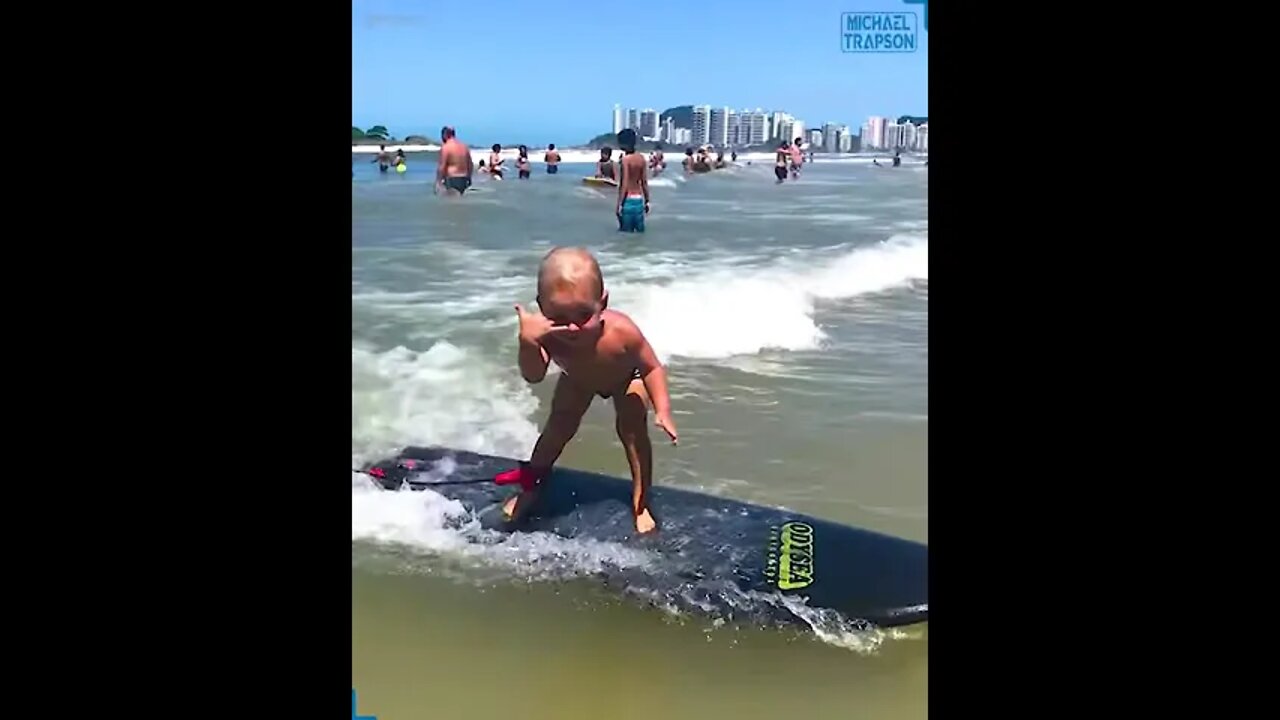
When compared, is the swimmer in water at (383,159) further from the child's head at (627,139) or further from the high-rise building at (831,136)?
the high-rise building at (831,136)

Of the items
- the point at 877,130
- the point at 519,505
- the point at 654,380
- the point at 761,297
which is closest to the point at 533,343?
the point at 654,380

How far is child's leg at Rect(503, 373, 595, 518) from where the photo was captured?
2623mm

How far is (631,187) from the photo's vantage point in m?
2.85

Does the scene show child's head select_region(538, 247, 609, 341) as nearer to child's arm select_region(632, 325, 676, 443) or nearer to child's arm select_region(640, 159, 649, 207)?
child's arm select_region(632, 325, 676, 443)

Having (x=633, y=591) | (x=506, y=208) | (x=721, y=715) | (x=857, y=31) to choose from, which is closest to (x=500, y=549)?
(x=633, y=591)

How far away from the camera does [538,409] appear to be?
2664mm

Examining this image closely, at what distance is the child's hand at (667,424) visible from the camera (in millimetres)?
2590

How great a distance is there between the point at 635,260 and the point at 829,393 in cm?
61

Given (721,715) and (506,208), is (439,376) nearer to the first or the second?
(506,208)

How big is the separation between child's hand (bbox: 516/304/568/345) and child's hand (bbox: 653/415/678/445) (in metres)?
0.32

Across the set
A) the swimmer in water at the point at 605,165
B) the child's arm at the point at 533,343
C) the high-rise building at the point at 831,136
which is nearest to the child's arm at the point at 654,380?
the child's arm at the point at 533,343

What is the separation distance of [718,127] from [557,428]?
89 cm

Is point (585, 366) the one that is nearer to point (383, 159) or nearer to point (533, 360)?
point (533, 360)

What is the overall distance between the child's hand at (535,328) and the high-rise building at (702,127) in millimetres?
620
